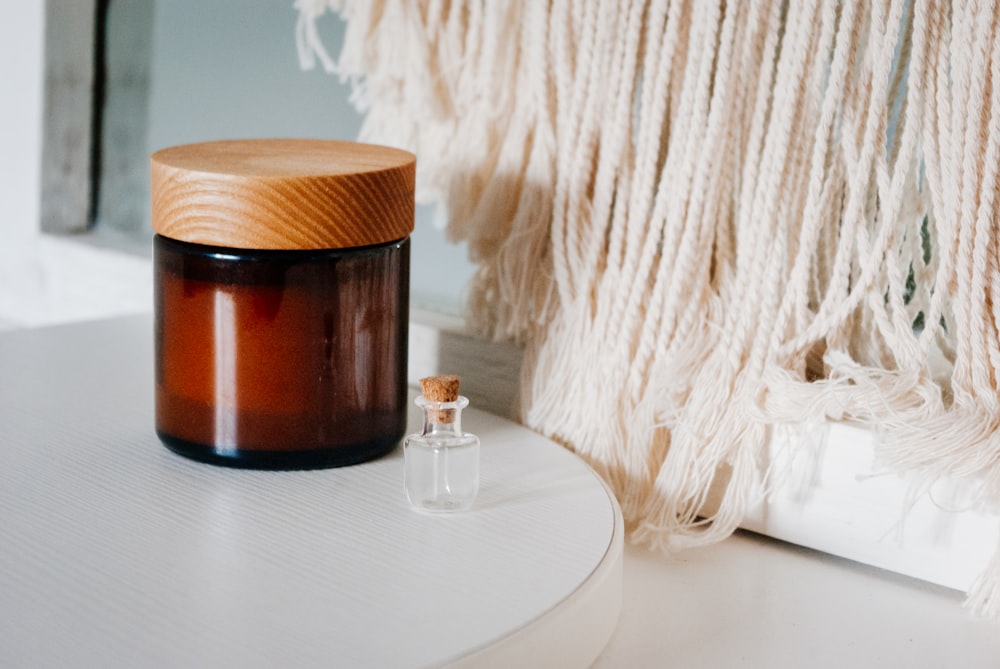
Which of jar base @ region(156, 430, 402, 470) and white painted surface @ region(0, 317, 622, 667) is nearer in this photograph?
white painted surface @ region(0, 317, 622, 667)

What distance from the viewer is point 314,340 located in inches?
21.0

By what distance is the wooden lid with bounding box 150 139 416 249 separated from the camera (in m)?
0.51

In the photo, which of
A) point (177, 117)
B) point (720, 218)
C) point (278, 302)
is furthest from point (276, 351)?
point (177, 117)

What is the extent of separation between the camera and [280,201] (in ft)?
1.68

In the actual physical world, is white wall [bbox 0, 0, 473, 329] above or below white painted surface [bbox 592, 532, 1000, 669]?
above

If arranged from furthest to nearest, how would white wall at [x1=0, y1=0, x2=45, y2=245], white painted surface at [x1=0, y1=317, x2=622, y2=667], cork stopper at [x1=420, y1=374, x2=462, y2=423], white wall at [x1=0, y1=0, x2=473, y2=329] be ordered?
1. white wall at [x1=0, y1=0, x2=45, y2=245]
2. white wall at [x1=0, y1=0, x2=473, y2=329]
3. cork stopper at [x1=420, y1=374, x2=462, y2=423]
4. white painted surface at [x1=0, y1=317, x2=622, y2=667]

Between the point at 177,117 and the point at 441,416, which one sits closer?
the point at 441,416

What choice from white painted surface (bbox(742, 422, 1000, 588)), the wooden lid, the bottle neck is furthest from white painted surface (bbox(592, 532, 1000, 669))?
the wooden lid

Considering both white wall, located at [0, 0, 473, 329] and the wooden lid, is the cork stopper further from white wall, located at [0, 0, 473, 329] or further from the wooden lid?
white wall, located at [0, 0, 473, 329]

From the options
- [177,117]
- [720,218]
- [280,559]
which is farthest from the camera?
[177,117]

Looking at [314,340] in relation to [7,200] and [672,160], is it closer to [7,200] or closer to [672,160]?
[672,160]

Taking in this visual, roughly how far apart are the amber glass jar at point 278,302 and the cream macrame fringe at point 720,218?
113mm

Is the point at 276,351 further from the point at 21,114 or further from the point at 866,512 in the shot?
the point at 21,114

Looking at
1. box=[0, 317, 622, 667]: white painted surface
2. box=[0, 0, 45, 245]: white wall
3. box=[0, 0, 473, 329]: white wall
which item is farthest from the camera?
box=[0, 0, 45, 245]: white wall
